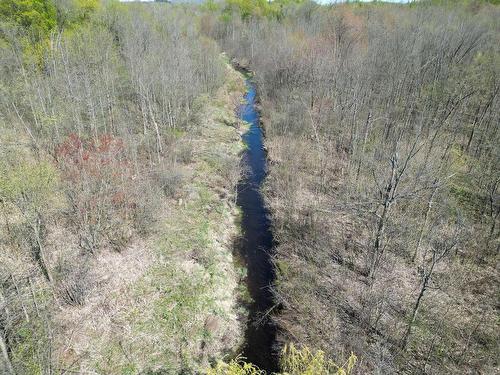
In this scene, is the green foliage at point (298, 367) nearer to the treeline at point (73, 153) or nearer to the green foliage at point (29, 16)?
the treeline at point (73, 153)

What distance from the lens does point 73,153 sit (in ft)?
71.6

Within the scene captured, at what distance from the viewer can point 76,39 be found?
27.4m

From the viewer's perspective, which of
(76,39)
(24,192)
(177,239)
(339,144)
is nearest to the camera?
(24,192)

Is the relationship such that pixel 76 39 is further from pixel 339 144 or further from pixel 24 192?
pixel 339 144

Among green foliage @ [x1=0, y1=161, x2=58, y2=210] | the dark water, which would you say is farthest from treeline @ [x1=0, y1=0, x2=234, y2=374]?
the dark water

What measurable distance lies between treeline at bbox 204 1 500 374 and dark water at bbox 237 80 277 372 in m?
0.96

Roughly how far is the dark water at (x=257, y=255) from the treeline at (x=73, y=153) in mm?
4021

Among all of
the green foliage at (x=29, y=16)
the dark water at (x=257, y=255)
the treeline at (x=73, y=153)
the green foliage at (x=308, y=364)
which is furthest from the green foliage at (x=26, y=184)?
the green foliage at (x=29, y=16)

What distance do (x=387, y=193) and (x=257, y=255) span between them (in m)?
A: 9.63

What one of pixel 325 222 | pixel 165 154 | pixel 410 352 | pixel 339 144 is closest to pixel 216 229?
pixel 325 222

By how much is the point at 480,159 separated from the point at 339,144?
37.9ft

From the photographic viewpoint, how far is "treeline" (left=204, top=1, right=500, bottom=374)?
14852mm

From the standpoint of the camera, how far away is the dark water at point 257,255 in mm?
15781

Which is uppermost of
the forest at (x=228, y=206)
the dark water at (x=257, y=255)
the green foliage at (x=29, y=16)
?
the green foliage at (x=29, y=16)
